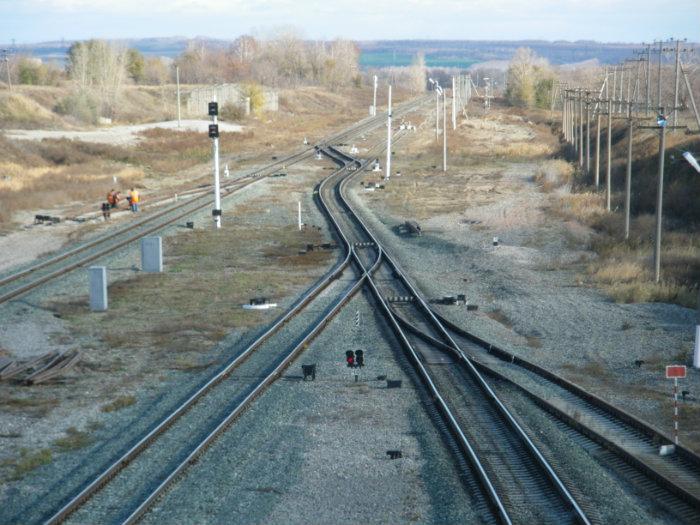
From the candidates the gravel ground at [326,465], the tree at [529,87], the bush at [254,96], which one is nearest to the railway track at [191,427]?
the gravel ground at [326,465]

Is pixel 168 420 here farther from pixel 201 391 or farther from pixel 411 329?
pixel 411 329

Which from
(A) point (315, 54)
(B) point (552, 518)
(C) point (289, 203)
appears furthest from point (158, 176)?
(A) point (315, 54)

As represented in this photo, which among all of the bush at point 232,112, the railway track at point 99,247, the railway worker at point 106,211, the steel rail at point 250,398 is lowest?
the steel rail at point 250,398

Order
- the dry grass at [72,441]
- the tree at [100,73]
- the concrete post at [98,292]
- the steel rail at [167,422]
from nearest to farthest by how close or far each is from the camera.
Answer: the steel rail at [167,422] → the dry grass at [72,441] → the concrete post at [98,292] → the tree at [100,73]

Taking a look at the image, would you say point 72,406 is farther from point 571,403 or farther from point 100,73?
point 100,73

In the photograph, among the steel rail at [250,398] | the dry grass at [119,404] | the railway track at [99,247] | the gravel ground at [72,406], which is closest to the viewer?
the steel rail at [250,398]

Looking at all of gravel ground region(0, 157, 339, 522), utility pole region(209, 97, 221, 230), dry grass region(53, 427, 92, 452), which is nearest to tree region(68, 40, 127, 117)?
utility pole region(209, 97, 221, 230)

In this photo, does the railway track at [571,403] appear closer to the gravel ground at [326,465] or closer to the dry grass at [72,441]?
the gravel ground at [326,465]

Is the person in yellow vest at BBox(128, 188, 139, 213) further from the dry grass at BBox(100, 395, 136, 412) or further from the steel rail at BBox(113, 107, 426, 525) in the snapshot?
the dry grass at BBox(100, 395, 136, 412)
